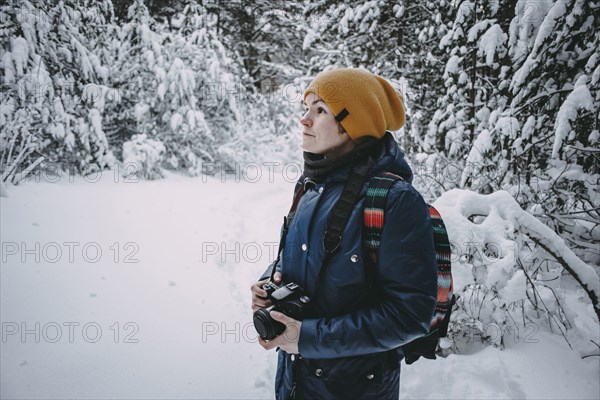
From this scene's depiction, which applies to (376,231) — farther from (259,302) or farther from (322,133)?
(259,302)

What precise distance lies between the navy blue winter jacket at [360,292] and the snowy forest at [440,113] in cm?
176

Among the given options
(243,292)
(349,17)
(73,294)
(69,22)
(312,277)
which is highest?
(349,17)

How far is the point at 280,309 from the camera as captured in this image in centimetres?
130

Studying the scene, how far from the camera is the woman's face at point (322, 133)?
144cm

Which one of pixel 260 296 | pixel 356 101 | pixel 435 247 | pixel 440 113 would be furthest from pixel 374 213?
pixel 440 113

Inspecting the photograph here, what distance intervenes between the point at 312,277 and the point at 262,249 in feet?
14.7

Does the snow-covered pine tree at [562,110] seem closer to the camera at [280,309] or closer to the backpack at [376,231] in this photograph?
the backpack at [376,231]

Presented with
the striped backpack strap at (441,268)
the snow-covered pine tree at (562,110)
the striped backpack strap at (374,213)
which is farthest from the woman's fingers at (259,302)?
the snow-covered pine tree at (562,110)

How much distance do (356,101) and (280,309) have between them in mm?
912

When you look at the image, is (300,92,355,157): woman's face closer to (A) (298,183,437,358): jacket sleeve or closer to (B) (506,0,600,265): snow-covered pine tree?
(A) (298,183,437,358): jacket sleeve

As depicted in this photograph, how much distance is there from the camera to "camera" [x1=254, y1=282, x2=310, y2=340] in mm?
1246

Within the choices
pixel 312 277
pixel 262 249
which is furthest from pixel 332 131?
pixel 262 249

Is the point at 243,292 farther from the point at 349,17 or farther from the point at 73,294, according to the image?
the point at 349,17

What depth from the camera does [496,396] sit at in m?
2.50
